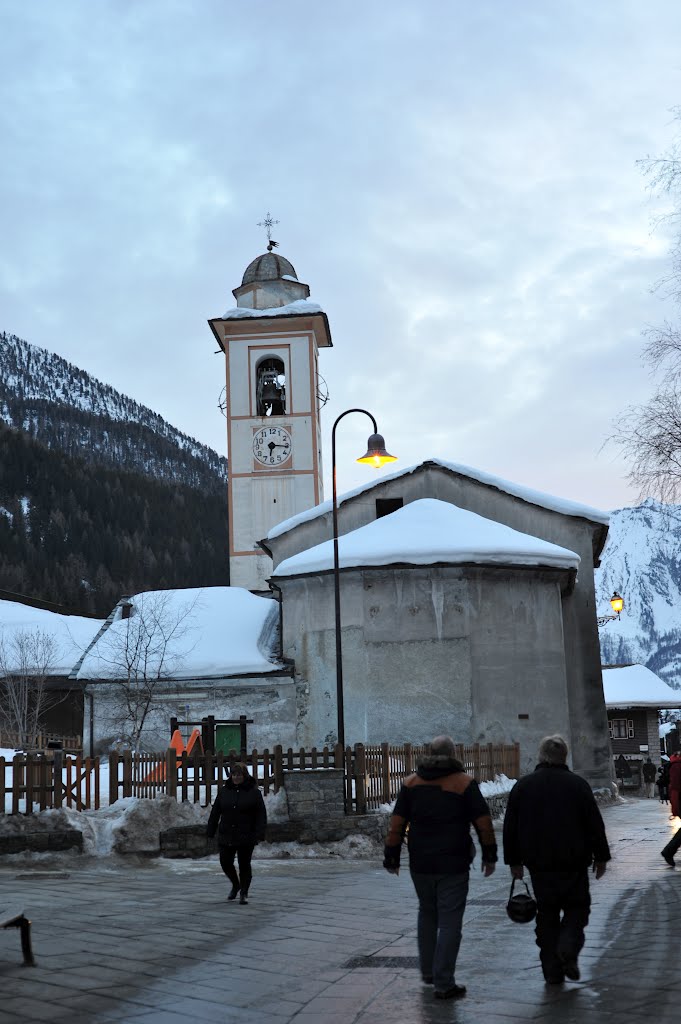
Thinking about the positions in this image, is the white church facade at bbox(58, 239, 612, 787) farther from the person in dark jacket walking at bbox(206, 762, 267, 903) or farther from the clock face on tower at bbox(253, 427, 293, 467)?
the person in dark jacket walking at bbox(206, 762, 267, 903)

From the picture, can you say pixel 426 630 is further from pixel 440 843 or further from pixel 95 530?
pixel 95 530

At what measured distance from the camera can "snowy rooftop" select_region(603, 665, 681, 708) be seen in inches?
2299

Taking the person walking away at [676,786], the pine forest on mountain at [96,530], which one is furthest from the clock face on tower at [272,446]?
the pine forest on mountain at [96,530]

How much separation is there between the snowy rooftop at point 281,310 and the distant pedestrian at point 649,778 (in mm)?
23312

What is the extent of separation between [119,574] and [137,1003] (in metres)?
108

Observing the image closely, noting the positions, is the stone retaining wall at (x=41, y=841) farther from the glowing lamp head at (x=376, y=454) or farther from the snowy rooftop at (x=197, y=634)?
the snowy rooftop at (x=197, y=634)

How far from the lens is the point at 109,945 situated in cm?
884

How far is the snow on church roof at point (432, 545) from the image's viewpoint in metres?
27.9

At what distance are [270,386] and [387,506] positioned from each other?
722 inches

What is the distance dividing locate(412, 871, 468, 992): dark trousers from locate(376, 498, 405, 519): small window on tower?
26801 millimetres

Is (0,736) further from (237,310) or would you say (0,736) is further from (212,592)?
(237,310)

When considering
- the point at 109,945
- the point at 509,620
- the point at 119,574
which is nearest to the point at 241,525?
the point at 509,620

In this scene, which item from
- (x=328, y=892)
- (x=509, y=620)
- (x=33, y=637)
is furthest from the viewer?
(x=33, y=637)

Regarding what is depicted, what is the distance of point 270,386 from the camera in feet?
168
